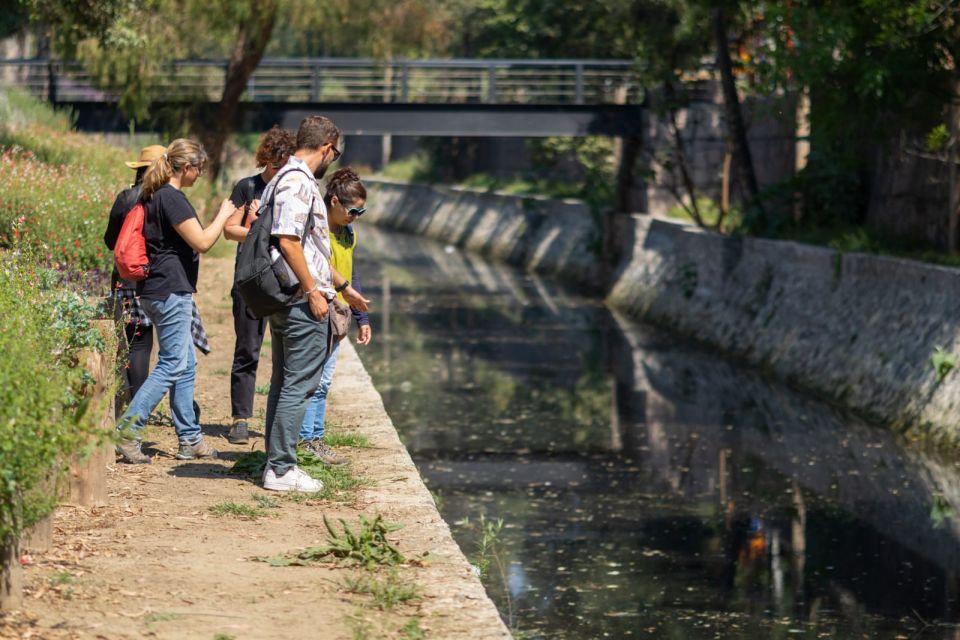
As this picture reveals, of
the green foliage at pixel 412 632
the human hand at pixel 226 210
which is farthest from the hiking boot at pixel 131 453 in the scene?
the green foliage at pixel 412 632

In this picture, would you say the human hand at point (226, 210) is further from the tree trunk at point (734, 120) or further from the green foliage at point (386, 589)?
the tree trunk at point (734, 120)

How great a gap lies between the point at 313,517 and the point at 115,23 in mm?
14224

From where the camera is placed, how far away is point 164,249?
344 inches

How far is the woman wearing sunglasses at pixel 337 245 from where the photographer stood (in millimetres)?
8664

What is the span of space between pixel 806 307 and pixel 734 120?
6.32 metres

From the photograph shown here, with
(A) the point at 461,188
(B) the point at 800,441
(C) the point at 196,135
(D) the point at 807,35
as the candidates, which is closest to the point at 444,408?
(B) the point at 800,441

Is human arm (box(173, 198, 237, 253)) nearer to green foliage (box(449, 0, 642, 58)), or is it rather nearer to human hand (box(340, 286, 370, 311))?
human hand (box(340, 286, 370, 311))

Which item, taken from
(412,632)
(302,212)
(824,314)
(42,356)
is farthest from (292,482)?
(824,314)

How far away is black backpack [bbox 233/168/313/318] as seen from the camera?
25.5ft

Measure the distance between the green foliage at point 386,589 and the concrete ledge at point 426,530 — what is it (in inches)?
2.9

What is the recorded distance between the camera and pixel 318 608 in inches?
234

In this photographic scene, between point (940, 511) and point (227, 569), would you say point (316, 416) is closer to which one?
point (227, 569)

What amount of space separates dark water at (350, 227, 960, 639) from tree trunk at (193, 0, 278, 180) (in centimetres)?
710

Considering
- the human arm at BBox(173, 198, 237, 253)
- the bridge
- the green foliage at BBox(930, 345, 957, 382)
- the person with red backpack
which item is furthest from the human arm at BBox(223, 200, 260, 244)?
the bridge
